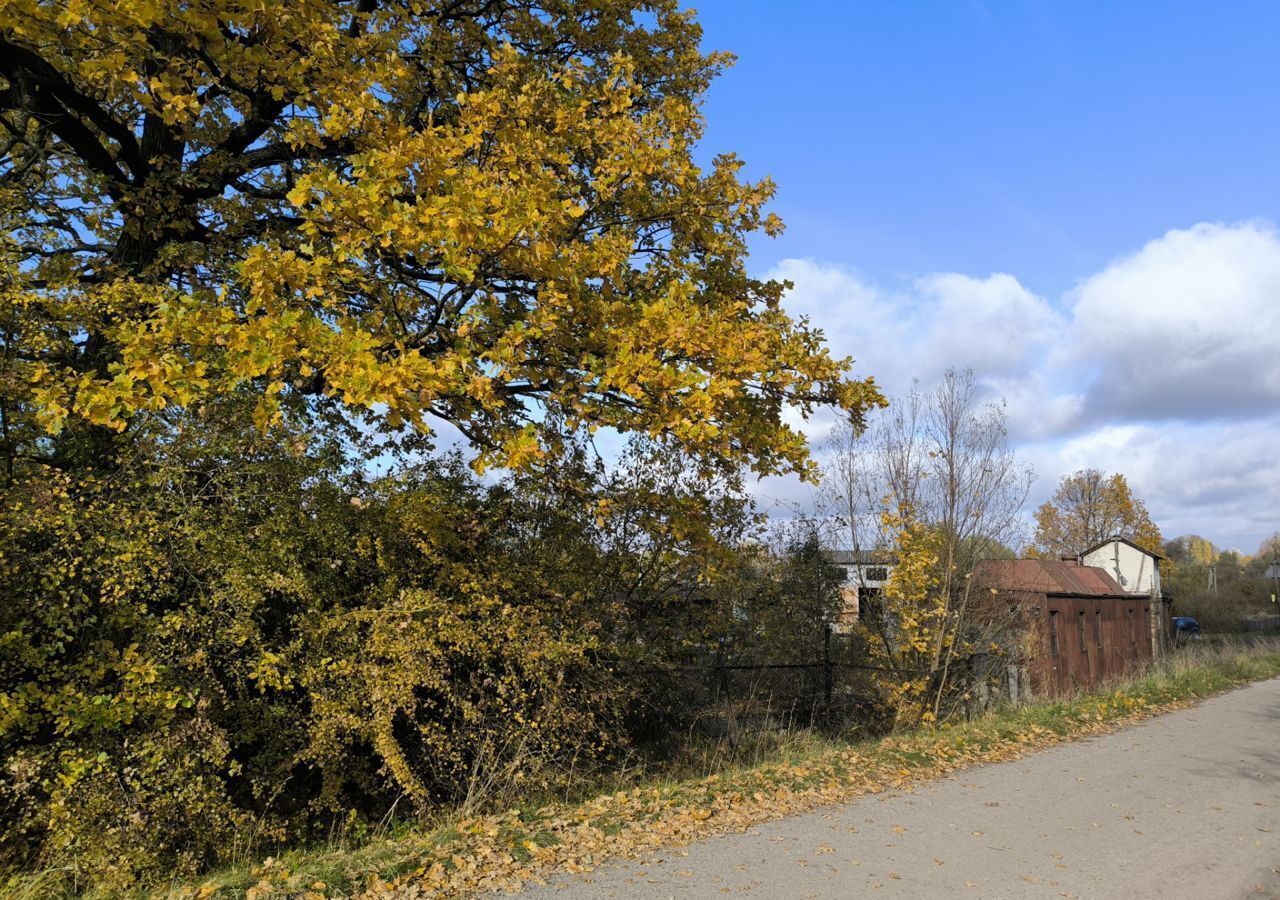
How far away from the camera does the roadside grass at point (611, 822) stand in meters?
5.23

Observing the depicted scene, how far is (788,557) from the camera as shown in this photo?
1382 cm

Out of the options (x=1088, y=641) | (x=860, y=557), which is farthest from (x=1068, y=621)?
(x=860, y=557)

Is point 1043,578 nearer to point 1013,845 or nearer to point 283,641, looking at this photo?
point 1013,845

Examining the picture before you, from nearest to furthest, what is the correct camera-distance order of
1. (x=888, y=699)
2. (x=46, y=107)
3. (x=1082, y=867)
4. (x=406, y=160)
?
(x=1082, y=867)
(x=406, y=160)
(x=46, y=107)
(x=888, y=699)

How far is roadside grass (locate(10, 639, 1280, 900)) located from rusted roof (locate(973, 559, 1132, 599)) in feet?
10.7

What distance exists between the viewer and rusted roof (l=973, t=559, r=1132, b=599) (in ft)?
48.6

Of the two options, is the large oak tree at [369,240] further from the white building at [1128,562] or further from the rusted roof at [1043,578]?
the white building at [1128,562]

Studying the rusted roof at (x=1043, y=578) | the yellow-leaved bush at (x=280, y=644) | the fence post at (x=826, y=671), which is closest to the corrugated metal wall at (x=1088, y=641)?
the rusted roof at (x=1043, y=578)

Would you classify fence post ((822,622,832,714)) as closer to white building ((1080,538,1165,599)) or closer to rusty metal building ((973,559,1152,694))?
rusty metal building ((973,559,1152,694))

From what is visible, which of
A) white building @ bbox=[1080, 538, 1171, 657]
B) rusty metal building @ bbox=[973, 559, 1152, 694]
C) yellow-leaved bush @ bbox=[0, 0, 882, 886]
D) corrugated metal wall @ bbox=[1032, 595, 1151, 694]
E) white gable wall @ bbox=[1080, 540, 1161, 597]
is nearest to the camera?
yellow-leaved bush @ bbox=[0, 0, 882, 886]

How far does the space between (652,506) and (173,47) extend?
5624mm

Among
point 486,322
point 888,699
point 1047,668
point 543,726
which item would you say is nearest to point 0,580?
point 486,322

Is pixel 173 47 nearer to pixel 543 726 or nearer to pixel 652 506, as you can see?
pixel 652 506

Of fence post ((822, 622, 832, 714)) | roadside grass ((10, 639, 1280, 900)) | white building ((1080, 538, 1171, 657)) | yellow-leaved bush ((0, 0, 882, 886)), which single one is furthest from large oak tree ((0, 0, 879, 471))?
white building ((1080, 538, 1171, 657))
